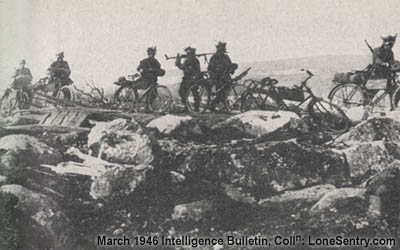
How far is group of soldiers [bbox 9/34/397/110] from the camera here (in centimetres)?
732

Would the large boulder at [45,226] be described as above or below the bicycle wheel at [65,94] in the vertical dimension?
below

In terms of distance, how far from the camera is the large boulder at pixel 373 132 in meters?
7.07

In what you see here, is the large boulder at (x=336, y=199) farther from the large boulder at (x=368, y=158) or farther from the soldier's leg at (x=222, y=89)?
the soldier's leg at (x=222, y=89)

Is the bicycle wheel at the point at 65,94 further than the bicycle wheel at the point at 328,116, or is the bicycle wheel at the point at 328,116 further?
the bicycle wheel at the point at 65,94

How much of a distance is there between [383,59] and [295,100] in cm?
150

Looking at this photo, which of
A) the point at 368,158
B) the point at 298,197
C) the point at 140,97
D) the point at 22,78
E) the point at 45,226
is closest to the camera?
the point at 45,226

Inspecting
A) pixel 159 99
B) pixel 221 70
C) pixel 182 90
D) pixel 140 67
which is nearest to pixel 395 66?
pixel 221 70

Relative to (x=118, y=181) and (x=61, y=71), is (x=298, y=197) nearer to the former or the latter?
(x=118, y=181)

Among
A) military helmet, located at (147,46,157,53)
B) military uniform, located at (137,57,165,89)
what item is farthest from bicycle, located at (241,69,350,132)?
military helmet, located at (147,46,157,53)

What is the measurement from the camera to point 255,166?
22.5 ft

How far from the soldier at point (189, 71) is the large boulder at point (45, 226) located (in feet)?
8.21

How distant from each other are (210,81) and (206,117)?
0.60m

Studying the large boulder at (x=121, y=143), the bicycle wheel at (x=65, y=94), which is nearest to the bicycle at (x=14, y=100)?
the bicycle wheel at (x=65, y=94)

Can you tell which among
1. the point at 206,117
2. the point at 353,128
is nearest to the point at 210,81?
the point at 206,117
